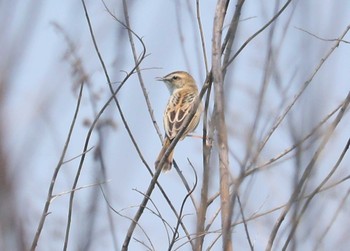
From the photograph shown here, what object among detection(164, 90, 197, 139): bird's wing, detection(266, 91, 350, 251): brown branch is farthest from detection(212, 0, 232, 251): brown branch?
detection(164, 90, 197, 139): bird's wing

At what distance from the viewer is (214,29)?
9.61ft

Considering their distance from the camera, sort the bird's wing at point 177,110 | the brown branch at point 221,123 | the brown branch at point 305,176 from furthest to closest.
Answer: the bird's wing at point 177,110 → the brown branch at point 221,123 → the brown branch at point 305,176

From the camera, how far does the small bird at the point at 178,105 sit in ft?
22.0

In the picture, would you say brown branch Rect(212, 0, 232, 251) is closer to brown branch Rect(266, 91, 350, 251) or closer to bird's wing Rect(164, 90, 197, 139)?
brown branch Rect(266, 91, 350, 251)

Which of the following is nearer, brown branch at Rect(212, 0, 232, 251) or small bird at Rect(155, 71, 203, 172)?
brown branch at Rect(212, 0, 232, 251)

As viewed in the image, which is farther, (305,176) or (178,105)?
(178,105)

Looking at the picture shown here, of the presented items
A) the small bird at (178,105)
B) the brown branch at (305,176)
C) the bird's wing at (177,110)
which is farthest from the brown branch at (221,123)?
the bird's wing at (177,110)

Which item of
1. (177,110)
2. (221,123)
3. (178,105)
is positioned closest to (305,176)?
(221,123)

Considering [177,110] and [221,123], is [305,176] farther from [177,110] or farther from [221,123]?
[177,110]

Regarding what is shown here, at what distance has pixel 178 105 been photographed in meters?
7.82

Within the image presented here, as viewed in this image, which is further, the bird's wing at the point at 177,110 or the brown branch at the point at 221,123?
the bird's wing at the point at 177,110

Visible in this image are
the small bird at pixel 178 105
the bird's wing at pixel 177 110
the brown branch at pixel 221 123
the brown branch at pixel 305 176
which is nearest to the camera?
the brown branch at pixel 305 176

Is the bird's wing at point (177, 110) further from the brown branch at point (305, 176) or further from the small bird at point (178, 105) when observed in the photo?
the brown branch at point (305, 176)

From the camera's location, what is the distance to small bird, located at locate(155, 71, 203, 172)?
6715 millimetres
